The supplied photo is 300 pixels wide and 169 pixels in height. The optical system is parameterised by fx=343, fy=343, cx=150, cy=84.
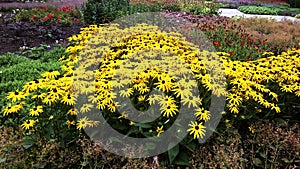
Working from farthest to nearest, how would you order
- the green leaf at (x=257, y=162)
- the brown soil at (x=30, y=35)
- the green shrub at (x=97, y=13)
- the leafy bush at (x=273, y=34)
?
the green shrub at (x=97, y=13) → the leafy bush at (x=273, y=34) → the brown soil at (x=30, y=35) → the green leaf at (x=257, y=162)

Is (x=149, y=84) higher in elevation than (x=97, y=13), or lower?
higher

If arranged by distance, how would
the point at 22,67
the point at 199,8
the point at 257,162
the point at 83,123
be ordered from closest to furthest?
the point at 83,123 < the point at 257,162 < the point at 22,67 < the point at 199,8

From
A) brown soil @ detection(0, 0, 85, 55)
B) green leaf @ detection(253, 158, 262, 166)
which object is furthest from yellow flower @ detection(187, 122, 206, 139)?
brown soil @ detection(0, 0, 85, 55)

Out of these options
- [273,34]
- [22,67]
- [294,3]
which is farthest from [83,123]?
[294,3]

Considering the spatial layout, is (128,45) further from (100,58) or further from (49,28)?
(49,28)

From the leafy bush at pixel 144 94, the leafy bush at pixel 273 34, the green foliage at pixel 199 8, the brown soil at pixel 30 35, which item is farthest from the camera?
the green foliage at pixel 199 8

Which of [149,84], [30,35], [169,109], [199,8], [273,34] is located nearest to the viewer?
[169,109]

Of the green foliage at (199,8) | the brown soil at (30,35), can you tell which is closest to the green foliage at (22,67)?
the brown soil at (30,35)

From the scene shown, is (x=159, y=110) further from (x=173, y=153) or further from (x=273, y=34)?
(x=273, y=34)

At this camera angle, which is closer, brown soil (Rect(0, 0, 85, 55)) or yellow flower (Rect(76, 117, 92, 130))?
yellow flower (Rect(76, 117, 92, 130))

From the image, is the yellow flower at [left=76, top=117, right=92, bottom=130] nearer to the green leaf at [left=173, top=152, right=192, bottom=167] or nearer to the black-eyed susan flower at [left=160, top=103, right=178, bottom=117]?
the black-eyed susan flower at [left=160, top=103, right=178, bottom=117]

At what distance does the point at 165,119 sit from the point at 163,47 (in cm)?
83

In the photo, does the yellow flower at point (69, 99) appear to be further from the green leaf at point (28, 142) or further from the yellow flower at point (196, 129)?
the yellow flower at point (196, 129)

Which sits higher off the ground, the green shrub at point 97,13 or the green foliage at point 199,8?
the green shrub at point 97,13
